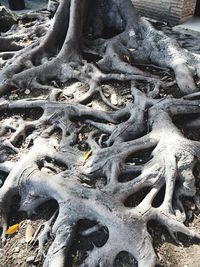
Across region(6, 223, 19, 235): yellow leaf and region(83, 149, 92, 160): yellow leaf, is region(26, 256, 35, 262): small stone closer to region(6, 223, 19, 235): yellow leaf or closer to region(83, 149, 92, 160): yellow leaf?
→ region(6, 223, 19, 235): yellow leaf

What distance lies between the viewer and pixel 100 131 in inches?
174

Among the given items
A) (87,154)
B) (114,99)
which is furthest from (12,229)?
(114,99)

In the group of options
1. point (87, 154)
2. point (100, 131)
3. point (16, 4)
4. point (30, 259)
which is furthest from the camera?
point (16, 4)

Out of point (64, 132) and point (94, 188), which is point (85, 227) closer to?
point (94, 188)

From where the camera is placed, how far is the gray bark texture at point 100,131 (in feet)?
10.3

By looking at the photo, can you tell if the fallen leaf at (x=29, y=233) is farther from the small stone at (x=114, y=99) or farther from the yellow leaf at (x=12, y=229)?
the small stone at (x=114, y=99)

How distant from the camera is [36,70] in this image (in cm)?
562

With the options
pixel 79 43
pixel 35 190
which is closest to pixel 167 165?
pixel 35 190

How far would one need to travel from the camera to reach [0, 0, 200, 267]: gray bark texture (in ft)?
10.3

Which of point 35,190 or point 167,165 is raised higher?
point 167,165

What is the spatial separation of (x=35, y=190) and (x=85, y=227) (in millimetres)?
701

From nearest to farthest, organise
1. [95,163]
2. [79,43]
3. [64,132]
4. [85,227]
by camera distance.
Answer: [85,227] → [95,163] → [64,132] → [79,43]

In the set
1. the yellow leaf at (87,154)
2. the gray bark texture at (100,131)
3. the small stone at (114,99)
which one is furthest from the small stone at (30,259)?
the small stone at (114,99)

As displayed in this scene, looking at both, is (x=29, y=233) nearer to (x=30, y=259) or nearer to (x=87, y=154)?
(x=30, y=259)
